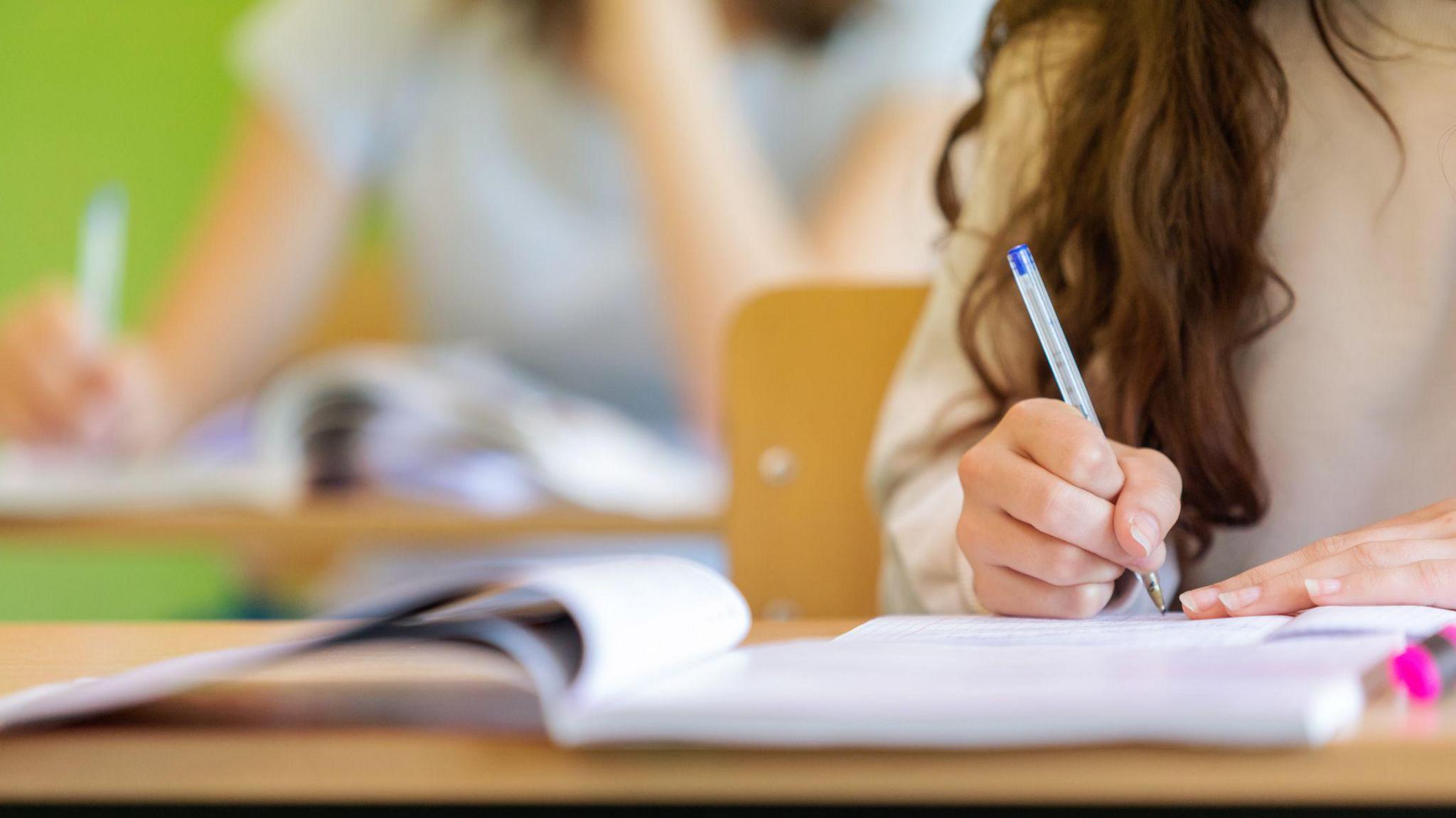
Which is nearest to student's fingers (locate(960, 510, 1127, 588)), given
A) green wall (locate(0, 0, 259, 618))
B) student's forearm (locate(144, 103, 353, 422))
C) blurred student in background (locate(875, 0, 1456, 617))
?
blurred student in background (locate(875, 0, 1456, 617))

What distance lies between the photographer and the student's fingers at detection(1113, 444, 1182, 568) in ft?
1.50

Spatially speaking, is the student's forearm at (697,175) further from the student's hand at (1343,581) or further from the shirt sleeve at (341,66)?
the student's hand at (1343,581)

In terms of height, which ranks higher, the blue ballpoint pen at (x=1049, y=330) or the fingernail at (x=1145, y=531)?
the blue ballpoint pen at (x=1049, y=330)

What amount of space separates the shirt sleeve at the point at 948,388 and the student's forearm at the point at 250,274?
164 centimetres

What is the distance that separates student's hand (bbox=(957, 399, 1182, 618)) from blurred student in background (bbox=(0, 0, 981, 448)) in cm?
145

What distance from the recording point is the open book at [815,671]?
0.80ft

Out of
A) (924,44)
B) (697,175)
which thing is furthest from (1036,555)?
(924,44)

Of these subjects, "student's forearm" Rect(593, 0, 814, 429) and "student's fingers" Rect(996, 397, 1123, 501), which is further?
"student's forearm" Rect(593, 0, 814, 429)

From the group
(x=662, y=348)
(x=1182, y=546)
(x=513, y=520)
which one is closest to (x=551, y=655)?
(x=1182, y=546)

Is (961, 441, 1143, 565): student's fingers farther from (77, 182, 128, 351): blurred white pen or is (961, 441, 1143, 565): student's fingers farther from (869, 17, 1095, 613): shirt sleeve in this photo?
(77, 182, 128, 351): blurred white pen

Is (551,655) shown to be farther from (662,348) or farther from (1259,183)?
(662,348)

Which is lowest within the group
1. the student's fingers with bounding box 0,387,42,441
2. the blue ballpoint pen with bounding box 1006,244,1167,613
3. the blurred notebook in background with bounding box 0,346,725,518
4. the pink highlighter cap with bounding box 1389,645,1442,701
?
the pink highlighter cap with bounding box 1389,645,1442,701

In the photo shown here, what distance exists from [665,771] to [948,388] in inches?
19.8

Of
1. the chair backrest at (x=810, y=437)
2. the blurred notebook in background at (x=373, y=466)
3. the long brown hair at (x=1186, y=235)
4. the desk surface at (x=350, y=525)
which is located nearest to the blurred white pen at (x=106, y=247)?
the blurred notebook in background at (x=373, y=466)
